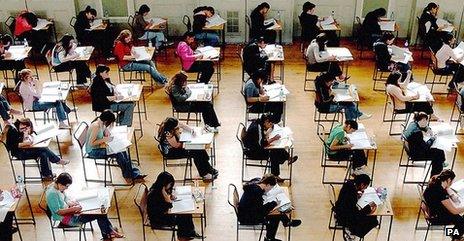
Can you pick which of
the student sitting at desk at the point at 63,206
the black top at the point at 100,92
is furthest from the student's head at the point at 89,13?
the student sitting at desk at the point at 63,206

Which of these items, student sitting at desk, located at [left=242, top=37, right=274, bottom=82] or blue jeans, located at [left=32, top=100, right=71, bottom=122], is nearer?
blue jeans, located at [left=32, top=100, right=71, bottom=122]

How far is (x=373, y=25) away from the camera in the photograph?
41.7 ft

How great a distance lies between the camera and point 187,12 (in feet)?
45.5

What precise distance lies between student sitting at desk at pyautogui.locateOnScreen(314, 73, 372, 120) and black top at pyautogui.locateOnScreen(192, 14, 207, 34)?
12.7 feet

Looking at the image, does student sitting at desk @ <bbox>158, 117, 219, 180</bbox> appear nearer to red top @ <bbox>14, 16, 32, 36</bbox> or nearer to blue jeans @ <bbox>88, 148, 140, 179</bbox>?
blue jeans @ <bbox>88, 148, 140, 179</bbox>

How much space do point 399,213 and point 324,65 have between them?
3719mm

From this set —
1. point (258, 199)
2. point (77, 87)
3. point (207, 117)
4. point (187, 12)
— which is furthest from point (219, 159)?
point (187, 12)

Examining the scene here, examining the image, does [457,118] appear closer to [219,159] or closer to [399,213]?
[399,213]

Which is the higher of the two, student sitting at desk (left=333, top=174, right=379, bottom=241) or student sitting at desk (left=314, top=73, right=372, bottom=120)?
student sitting at desk (left=314, top=73, right=372, bottom=120)

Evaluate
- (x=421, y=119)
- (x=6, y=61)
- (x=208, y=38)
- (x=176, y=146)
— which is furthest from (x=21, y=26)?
(x=421, y=119)

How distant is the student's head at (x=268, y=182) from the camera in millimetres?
7186

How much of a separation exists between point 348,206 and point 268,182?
3.39ft

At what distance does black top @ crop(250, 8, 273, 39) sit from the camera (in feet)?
41.7

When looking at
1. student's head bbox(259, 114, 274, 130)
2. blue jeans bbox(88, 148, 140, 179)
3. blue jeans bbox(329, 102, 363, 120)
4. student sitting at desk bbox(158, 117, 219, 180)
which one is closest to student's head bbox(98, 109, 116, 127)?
blue jeans bbox(88, 148, 140, 179)
